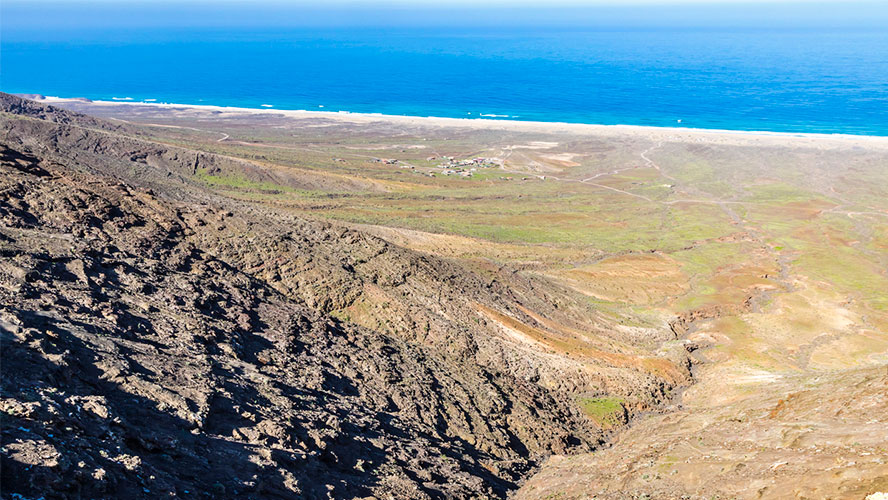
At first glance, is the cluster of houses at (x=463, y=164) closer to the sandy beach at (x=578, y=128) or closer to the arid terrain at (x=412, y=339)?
the arid terrain at (x=412, y=339)

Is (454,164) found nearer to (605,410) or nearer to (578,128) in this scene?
(578,128)

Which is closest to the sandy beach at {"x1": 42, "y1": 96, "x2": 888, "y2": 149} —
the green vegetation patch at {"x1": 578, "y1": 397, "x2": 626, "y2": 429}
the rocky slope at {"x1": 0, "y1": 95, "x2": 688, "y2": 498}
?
the rocky slope at {"x1": 0, "y1": 95, "x2": 688, "y2": 498}

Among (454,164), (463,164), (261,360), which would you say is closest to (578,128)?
(463,164)

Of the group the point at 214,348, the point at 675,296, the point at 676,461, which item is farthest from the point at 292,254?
the point at 675,296

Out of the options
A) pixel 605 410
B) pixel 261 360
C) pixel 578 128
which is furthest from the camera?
pixel 578 128

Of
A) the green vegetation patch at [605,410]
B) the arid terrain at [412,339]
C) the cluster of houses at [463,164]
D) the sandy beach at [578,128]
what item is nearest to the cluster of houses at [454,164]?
the cluster of houses at [463,164]

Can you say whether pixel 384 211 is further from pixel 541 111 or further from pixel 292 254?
pixel 541 111

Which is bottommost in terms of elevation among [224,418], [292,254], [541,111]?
[224,418]
